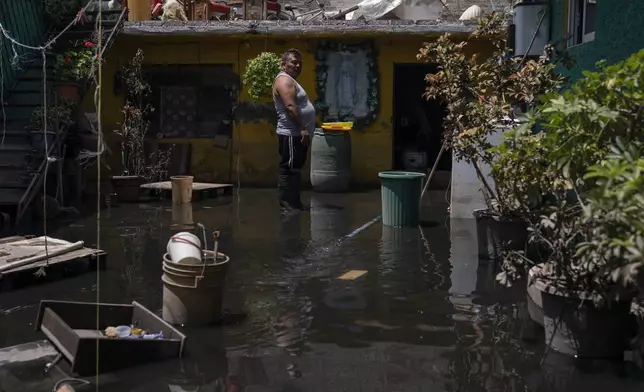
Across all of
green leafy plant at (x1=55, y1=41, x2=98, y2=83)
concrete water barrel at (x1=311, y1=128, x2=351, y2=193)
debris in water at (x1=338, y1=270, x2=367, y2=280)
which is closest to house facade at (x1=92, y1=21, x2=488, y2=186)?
concrete water barrel at (x1=311, y1=128, x2=351, y2=193)

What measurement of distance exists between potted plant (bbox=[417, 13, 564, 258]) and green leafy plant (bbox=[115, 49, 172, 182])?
249 inches

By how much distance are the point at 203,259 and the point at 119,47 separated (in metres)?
9.19

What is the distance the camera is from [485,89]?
732 centimetres

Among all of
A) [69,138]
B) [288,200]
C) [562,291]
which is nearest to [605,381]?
[562,291]

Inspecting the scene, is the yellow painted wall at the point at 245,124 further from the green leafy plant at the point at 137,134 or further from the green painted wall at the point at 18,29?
the green painted wall at the point at 18,29

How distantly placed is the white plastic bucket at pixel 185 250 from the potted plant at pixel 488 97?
8.67 feet

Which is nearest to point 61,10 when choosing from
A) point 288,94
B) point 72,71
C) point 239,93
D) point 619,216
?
point 72,71

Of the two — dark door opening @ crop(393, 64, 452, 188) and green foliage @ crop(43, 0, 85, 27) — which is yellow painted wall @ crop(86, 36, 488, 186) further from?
dark door opening @ crop(393, 64, 452, 188)

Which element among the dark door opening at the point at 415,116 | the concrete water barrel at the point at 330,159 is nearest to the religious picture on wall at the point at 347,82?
the concrete water barrel at the point at 330,159

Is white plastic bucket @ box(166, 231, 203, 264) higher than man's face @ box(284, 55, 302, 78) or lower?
lower

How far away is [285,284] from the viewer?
6.62 meters

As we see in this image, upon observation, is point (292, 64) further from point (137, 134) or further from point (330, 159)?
point (137, 134)

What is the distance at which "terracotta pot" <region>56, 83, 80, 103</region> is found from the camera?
11242 mm

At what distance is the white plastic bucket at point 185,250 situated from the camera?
17.4 ft
